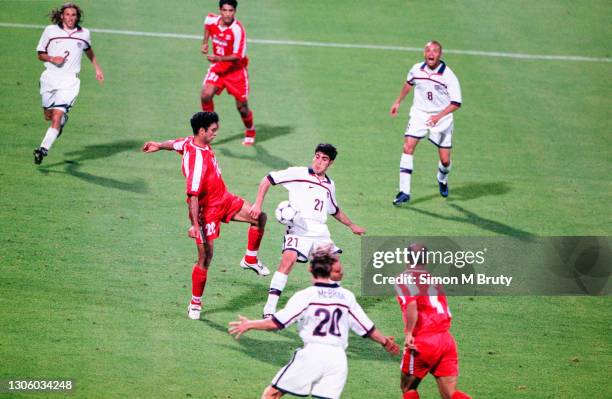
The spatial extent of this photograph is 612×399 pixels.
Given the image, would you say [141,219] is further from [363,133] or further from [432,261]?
[363,133]

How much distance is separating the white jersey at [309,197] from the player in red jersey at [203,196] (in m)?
0.69

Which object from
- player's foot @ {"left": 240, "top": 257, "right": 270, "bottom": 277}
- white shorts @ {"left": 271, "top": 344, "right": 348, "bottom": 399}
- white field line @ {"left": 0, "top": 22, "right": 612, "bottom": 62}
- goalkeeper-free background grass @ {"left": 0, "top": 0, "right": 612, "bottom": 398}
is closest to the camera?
white shorts @ {"left": 271, "top": 344, "right": 348, "bottom": 399}

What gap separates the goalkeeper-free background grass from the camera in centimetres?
1138

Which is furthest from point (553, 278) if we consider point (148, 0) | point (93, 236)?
point (148, 0)

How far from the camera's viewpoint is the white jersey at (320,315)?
903 cm

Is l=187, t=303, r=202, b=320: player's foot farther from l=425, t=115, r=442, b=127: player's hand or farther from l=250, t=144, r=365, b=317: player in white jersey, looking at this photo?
l=425, t=115, r=442, b=127: player's hand

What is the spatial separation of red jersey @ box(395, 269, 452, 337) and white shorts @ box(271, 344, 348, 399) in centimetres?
98

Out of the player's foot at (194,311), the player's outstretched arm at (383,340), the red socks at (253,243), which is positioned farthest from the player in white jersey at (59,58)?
the player's outstretched arm at (383,340)

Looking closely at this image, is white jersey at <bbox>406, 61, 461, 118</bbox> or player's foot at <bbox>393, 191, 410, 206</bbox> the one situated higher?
white jersey at <bbox>406, 61, 461, 118</bbox>

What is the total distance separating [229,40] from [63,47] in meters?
3.02

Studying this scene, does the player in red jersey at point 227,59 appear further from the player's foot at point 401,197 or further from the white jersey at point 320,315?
the white jersey at point 320,315

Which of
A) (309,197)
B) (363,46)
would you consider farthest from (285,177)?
(363,46)

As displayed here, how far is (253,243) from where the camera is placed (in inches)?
510

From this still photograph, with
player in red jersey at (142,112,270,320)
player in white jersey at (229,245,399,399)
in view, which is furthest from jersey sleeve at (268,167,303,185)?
player in white jersey at (229,245,399,399)
